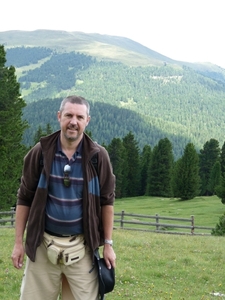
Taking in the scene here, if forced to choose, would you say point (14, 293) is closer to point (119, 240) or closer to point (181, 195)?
point (119, 240)

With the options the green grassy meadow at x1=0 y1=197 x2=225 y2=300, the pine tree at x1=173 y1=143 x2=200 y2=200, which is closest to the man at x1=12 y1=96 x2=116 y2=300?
the green grassy meadow at x1=0 y1=197 x2=225 y2=300

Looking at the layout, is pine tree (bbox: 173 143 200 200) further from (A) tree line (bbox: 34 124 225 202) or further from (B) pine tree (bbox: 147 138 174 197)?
(B) pine tree (bbox: 147 138 174 197)

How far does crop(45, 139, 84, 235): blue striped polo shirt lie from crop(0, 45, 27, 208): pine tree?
73.4 ft

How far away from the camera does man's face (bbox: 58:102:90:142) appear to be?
5.12 metres

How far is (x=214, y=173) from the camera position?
217ft

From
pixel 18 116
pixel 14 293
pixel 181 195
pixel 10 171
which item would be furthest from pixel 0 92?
pixel 181 195

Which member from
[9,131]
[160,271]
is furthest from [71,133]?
[9,131]

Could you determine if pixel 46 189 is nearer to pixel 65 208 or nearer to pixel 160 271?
pixel 65 208

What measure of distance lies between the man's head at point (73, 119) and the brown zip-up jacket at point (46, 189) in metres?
0.20

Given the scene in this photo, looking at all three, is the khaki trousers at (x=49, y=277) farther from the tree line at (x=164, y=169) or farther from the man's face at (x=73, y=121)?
the tree line at (x=164, y=169)

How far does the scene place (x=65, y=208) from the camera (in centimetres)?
508

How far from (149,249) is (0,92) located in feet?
52.3

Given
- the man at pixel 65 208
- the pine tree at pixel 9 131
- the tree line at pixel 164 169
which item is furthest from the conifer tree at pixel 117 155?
the man at pixel 65 208

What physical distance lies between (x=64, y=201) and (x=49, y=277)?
3.36 feet
